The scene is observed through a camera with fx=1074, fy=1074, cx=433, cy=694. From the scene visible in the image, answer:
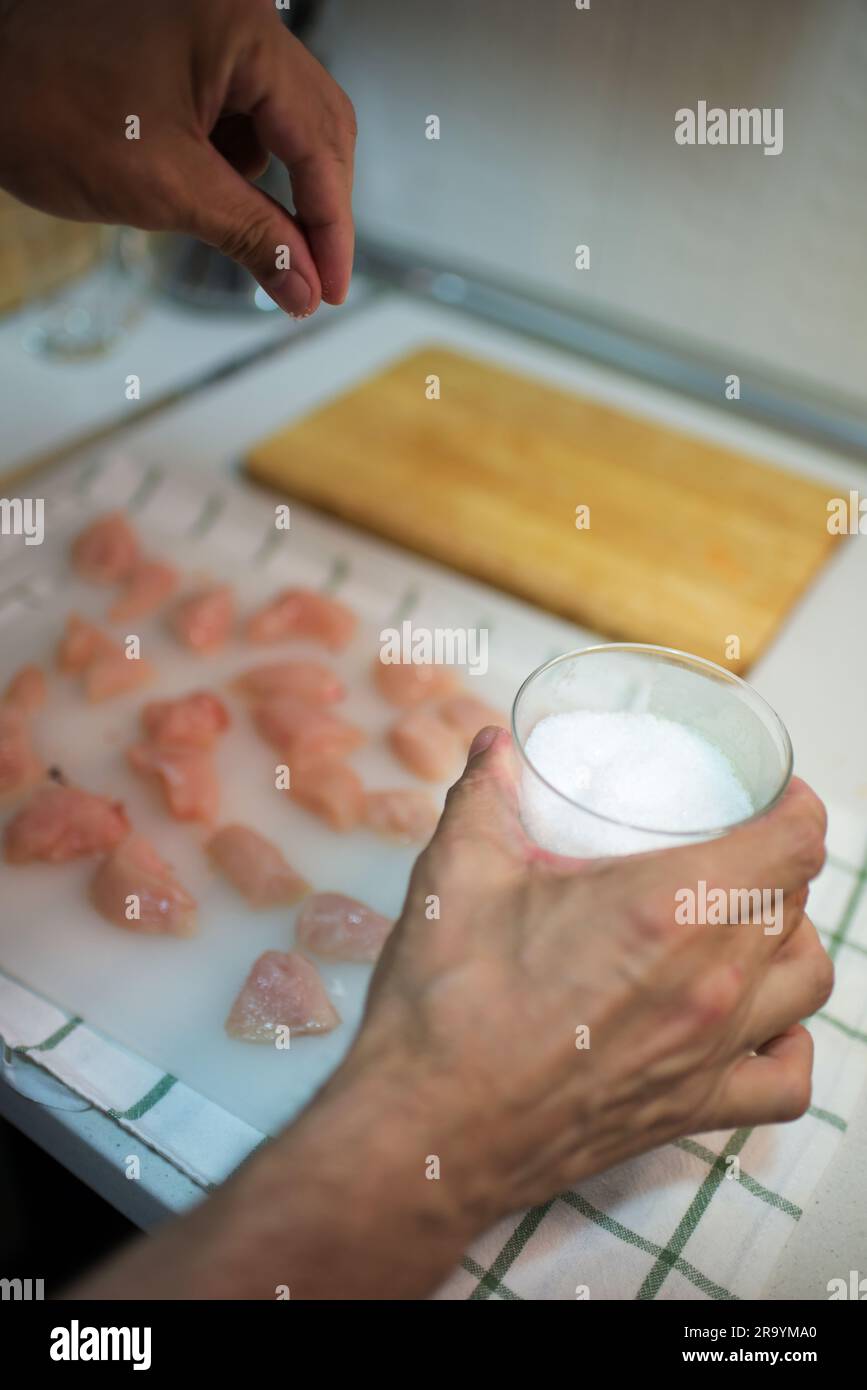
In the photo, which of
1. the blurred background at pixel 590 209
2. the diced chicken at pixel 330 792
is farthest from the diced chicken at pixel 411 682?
the blurred background at pixel 590 209

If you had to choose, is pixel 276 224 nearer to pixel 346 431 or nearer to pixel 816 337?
pixel 346 431

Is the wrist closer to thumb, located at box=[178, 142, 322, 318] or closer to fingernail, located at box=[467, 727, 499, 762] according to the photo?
fingernail, located at box=[467, 727, 499, 762]

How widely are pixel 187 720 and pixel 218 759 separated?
0.06m

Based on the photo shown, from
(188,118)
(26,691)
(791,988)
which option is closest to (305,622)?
(26,691)

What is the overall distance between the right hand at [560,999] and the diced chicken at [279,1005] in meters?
0.28

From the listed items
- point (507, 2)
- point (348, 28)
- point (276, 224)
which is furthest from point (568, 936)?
point (348, 28)

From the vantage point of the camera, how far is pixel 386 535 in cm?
151

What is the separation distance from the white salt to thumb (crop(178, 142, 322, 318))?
0.58 metres

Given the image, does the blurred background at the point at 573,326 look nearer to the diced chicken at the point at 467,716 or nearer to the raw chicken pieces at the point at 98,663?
the diced chicken at the point at 467,716

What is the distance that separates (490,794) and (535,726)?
7 centimetres

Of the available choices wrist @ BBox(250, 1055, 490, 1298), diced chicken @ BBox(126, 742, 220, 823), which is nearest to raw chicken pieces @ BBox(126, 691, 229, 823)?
diced chicken @ BBox(126, 742, 220, 823)

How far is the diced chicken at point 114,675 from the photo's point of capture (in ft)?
4.08

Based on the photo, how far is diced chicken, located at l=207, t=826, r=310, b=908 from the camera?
1046 millimetres

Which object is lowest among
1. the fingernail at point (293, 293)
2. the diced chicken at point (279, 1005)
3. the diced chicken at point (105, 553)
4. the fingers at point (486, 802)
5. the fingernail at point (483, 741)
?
the diced chicken at point (279, 1005)
